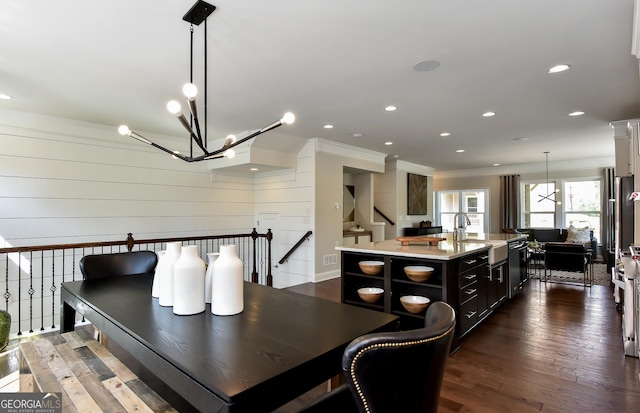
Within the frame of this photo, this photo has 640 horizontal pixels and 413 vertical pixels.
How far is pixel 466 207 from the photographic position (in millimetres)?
10703

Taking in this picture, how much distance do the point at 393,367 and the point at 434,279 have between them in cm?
236

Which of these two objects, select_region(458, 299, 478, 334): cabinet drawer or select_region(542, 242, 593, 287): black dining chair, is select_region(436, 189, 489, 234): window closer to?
select_region(542, 242, 593, 287): black dining chair

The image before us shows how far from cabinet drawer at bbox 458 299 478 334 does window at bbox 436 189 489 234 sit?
24.1 feet

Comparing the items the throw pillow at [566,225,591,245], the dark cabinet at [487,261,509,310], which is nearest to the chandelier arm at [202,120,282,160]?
the dark cabinet at [487,261,509,310]

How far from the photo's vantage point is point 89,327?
12.8 ft

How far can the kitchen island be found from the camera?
293 centimetres

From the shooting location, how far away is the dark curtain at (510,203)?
31.4 feet

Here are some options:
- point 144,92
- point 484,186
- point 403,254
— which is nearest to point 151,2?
point 144,92

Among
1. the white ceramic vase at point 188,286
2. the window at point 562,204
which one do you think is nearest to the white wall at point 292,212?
the white ceramic vase at point 188,286

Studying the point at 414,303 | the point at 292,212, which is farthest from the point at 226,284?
the point at 292,212

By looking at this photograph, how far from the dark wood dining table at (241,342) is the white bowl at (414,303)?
144 centimetres

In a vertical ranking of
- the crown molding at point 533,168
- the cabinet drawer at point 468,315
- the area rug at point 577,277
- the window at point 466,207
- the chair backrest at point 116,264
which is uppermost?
the crown molding at point 533,168

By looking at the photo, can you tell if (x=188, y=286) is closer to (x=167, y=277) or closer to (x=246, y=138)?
(x=167, y=277)

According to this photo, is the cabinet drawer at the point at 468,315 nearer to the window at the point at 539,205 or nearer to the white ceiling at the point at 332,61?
the white ceiling at the point at 332,61
